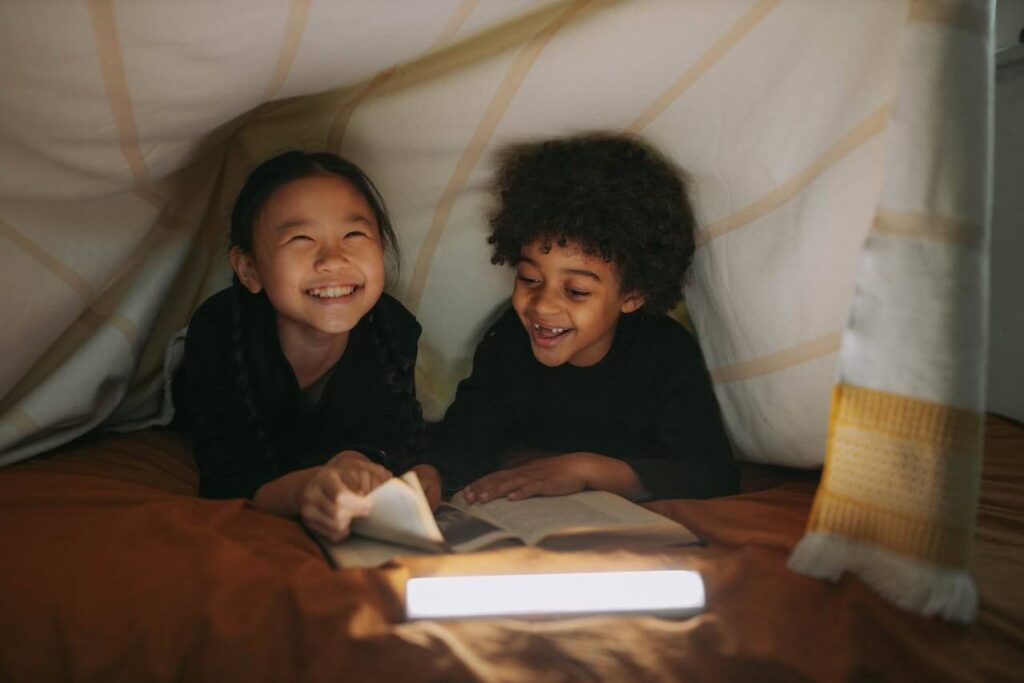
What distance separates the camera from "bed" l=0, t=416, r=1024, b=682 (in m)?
0.61

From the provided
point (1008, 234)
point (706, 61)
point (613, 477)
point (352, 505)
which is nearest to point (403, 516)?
point (352, 505)

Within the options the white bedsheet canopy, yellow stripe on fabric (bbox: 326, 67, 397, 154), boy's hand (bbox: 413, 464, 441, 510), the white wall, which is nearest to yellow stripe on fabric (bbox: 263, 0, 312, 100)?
the white bedsheet canopy

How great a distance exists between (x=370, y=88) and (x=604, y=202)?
32 centimetres

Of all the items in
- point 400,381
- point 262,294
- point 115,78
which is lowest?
point 400,381

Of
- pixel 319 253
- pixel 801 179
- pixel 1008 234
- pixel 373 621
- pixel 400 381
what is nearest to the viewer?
pixel 373 621

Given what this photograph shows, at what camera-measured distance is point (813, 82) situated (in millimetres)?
834

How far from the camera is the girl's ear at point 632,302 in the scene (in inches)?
43.6

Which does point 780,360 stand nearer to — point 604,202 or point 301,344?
point 604,202

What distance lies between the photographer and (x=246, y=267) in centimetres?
104

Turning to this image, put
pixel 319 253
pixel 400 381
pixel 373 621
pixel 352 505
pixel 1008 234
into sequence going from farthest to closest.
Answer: pixel 1008 234, pixel 400 381, pixel 319 253, pixel 352 505, pixel 373 621

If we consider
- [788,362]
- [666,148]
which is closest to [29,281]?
[666,148]

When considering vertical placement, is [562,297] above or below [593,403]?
above

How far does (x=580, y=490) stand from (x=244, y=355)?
1.46 ft

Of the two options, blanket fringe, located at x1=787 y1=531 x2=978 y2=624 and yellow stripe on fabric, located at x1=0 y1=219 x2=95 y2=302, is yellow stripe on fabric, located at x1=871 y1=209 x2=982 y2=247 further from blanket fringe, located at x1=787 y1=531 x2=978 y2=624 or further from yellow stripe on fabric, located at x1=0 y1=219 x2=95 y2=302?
yellow stripe on fabric, located at x1=0 y1=219 x2=95 y2=302
